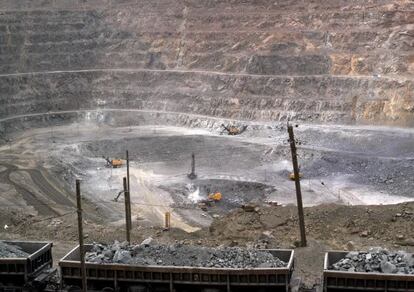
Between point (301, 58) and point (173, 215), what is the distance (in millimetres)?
27905

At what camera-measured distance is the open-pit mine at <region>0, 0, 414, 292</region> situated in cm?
2289

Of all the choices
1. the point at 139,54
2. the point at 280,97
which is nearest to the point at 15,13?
the point at 139,54

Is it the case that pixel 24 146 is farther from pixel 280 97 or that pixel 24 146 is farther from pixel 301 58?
pixel 301 58

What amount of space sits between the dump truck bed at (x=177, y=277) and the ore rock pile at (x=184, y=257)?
29cm

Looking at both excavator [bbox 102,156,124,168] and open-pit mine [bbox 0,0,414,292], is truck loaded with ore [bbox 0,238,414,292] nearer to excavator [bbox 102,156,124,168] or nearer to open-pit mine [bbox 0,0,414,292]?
open-pit mine [bbox 0,0,414,292]

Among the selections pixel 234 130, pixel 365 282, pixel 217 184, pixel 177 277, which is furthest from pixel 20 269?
pixel 234 130

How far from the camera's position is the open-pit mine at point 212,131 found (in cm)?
2289

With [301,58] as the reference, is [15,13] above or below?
above

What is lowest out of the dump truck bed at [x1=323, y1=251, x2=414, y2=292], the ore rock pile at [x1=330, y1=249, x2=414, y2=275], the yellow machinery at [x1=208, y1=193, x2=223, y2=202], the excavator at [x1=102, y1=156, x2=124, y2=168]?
the yellow machinery at [x1=208, y1=193, x2=223, y2=202]

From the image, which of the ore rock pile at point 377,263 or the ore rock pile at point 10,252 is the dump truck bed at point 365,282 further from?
the ore rock pile at point 10,252

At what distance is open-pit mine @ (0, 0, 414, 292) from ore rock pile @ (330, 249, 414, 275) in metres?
0.05

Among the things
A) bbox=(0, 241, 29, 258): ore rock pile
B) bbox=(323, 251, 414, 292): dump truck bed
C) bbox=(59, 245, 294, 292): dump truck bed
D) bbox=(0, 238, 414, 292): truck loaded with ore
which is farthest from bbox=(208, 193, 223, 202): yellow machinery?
bbox=(323, 251, 414, 292): dump truck bed

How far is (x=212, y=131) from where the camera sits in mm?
53000

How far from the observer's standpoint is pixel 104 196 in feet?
121
